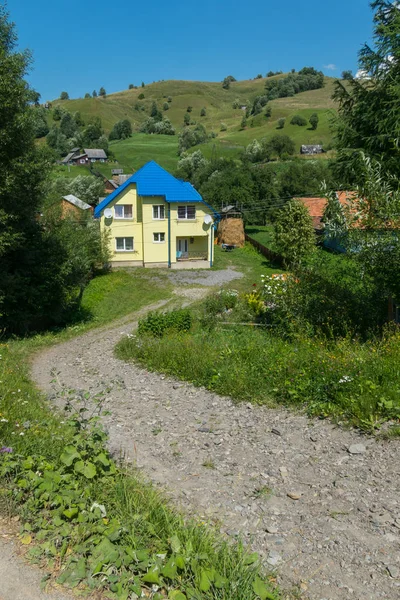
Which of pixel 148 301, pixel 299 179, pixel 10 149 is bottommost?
pixel 148 301

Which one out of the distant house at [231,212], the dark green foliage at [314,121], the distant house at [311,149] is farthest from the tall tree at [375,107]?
the dark green foliage at [314,121]

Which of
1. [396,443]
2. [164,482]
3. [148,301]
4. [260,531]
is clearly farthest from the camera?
[148,301]

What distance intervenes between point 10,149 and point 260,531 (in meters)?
14.2

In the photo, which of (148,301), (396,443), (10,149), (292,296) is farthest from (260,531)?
(148,301)

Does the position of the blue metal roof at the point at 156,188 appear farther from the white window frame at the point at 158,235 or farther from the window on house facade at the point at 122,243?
the white window frame at the point at 158,235

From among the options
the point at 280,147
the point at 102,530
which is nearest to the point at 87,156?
the point at 280,147

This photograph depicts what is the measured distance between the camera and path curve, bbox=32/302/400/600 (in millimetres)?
5113

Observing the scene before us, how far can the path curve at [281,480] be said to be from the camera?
5.11m

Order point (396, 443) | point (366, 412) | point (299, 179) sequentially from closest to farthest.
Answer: point (396, 443)
point (366, 412)
point (299, 179)

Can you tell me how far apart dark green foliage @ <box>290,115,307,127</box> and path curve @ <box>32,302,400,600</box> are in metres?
127

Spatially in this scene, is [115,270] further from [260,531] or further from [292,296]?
[260,531]

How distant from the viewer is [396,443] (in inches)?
301

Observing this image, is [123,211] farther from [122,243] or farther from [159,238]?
[159,238]

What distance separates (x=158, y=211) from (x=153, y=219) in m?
0.80
